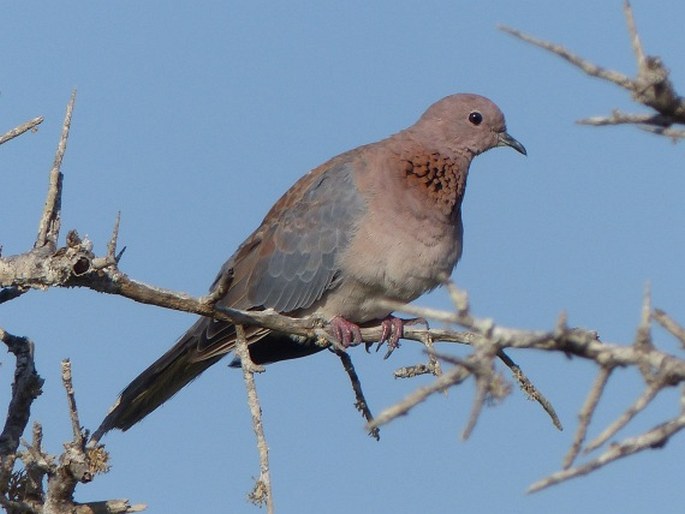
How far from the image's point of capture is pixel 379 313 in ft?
17.9

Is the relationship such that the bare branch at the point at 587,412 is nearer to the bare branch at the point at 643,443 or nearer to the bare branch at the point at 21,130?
the bare branch at the point at 643,443

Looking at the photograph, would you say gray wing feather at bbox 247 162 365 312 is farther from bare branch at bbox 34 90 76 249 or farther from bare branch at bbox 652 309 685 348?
bare branch at bbox 652 309 685 348

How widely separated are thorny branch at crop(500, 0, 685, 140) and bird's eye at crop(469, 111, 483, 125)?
411 cm

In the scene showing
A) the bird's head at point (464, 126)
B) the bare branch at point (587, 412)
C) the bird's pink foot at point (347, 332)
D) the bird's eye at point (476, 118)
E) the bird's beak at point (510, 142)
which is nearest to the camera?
the bare branch at point (587, 412)

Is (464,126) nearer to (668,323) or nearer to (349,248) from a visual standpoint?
(349,248)

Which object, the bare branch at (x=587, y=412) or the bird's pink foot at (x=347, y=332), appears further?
the bird's pink foot at (x=347, y=332)

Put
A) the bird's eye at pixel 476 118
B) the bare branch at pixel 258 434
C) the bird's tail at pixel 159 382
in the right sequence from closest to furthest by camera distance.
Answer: the bare branch at pixel 258 434
the bird's tail at pixel 159 382
the bird's eye at pixel 476 118

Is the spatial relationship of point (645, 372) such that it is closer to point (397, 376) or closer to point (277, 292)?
point (397, 376)

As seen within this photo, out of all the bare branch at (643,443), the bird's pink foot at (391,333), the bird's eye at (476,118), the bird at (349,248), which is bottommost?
the bare branch at (643,443)

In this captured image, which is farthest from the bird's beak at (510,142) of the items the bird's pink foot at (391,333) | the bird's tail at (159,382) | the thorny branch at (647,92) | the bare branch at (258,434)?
the thorny branch at (647,92)

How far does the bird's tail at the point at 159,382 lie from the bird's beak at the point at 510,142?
2098 millimetres

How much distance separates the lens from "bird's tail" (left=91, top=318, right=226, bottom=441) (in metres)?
4.84

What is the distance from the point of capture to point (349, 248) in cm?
547

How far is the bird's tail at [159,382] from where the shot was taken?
4840mm
